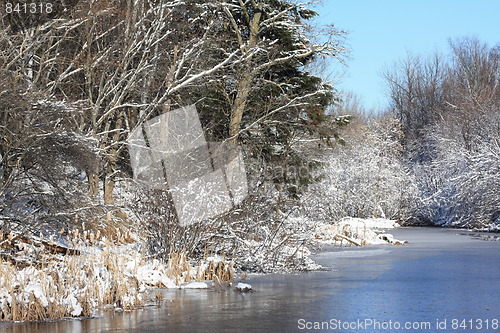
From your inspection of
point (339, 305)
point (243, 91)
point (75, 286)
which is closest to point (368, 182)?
point (243, 91)

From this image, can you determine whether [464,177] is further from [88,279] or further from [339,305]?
[88,279]

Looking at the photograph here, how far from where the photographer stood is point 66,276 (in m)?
10.3

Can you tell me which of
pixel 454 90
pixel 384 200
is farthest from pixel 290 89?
pixel 454 90

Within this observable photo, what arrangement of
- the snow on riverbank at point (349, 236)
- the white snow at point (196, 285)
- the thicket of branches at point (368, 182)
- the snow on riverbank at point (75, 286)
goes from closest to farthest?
the snow on riverbank at point (75, 286) → the white snow at point (196, 285) → the snow on riverbank at point (349, 236) → the thicket of branches at point (368, 182)

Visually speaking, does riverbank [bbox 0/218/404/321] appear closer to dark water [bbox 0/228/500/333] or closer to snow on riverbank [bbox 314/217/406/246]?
dark water [bbox 0/228/500/333]

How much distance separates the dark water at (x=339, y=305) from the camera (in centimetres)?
921

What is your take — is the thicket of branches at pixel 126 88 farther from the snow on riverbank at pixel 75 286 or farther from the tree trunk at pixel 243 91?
the snow on riverbank at pixel 75 286

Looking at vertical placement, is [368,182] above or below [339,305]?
above

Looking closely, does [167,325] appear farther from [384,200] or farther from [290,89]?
[384,200]

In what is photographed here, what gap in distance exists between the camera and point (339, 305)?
10.9 m

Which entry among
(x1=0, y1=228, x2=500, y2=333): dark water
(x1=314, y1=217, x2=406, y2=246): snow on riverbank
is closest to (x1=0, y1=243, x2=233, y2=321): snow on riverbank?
(x1=0, y1=228, x2=500, y2=333): dark water

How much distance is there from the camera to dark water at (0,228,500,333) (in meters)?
9.21

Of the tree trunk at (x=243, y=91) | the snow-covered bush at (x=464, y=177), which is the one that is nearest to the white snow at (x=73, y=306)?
the tree trunk at (x=243, y=91)

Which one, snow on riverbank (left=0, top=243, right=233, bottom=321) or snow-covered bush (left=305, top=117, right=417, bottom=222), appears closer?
snow on riverbank (left=0, top=243, right=233, bottom=321)
